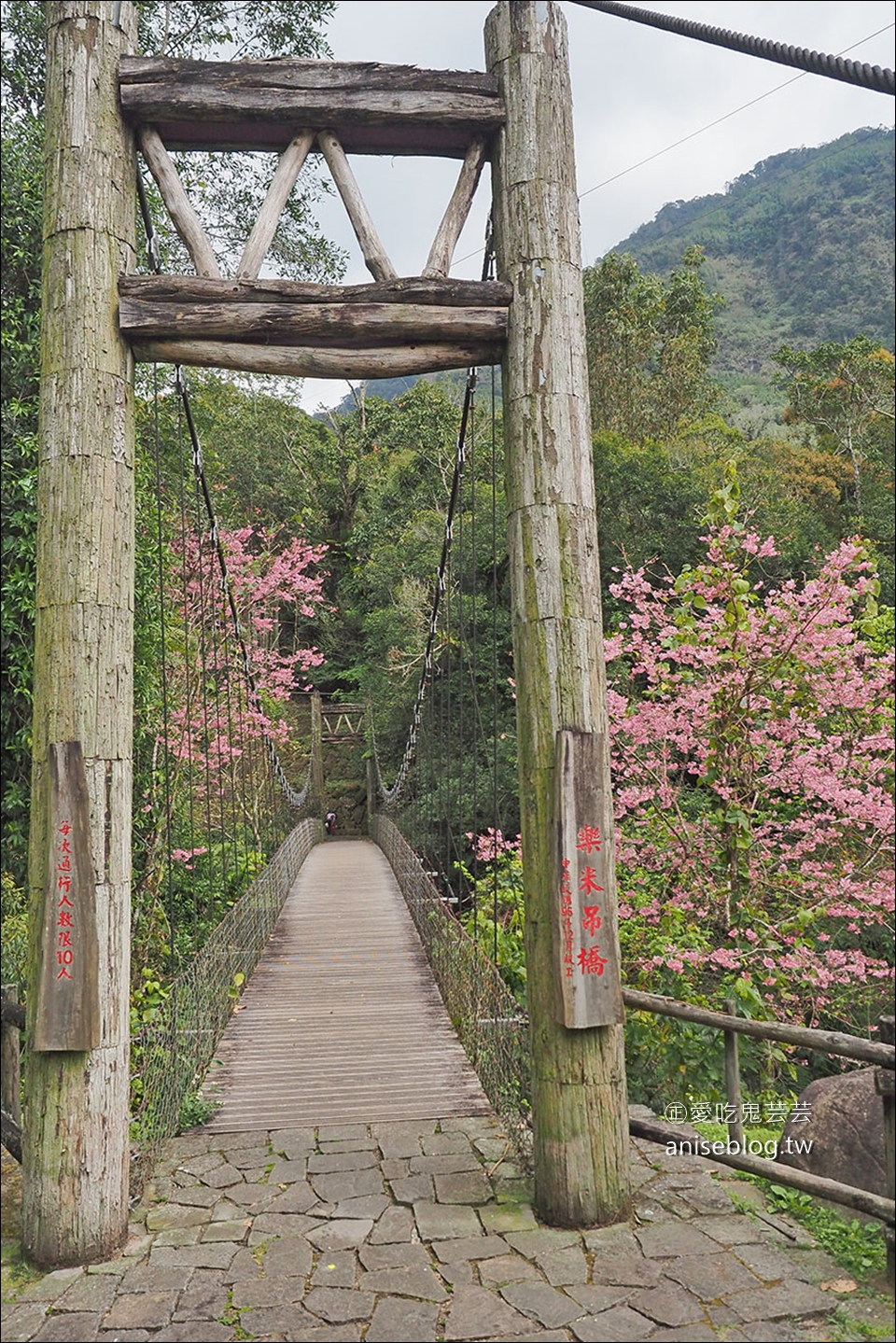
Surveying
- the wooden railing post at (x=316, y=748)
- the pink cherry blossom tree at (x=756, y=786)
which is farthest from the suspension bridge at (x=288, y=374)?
the wooden railing post at (x=316, y=748)

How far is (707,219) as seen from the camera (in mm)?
30984

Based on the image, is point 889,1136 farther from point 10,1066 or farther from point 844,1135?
point 10,1066

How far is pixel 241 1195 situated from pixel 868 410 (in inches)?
497

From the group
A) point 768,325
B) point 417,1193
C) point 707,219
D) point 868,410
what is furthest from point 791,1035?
point 707,219

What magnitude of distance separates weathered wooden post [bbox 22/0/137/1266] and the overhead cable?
1365mm

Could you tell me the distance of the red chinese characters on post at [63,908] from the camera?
7.22ft

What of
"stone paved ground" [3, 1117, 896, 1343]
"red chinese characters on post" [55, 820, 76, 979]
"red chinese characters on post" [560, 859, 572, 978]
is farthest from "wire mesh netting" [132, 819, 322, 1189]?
"red chinese characters on post" [560, 859, 572, 978]

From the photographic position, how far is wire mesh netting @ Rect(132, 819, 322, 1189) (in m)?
2.91

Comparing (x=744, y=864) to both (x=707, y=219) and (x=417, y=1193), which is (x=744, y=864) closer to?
(x=417, y=1193)

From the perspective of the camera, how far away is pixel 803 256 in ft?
80.0

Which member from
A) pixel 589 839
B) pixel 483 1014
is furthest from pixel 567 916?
pixel 483 1014

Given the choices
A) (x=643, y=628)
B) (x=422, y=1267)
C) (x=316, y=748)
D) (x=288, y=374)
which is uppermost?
(x=288, y=374)

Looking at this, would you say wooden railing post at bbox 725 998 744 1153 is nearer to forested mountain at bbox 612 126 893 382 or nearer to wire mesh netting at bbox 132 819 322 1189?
wire mesh netting at bbox 132 819 322 1189

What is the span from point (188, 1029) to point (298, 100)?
3.25 m
